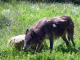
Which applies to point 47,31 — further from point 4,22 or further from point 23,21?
point 4,22

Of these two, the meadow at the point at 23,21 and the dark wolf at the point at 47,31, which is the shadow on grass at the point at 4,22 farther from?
the dark wolf at the point at 47,31

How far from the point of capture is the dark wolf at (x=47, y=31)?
18.8ft

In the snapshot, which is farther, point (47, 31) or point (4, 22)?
point (4, 22)

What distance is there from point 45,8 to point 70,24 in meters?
6.17

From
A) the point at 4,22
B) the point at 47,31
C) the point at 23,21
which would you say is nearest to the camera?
the point at 47,31

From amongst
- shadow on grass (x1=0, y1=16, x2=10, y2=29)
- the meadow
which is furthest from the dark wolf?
shadow on grass (x1=0, y1=16, x2=10, y2=29)

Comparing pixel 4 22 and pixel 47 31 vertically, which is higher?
pixel 47 31

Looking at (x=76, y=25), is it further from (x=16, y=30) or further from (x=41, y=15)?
(x=16, y=30)

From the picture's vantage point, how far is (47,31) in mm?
6141

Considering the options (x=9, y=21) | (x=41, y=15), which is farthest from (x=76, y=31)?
(x=9, y=21)

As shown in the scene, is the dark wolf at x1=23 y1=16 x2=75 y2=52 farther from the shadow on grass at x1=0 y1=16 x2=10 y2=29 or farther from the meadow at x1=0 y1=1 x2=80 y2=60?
the shadow on grass at x1=0 y1=16 x2=10 y2=29

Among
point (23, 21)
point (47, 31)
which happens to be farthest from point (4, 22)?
point (47, 31)

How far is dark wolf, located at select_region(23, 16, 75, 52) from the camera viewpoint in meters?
5.73

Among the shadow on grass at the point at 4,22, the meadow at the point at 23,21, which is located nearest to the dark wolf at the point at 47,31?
the meadow at the point at 23,21
